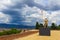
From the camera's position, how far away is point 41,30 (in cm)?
2923

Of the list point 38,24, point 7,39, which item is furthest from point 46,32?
point 38,24

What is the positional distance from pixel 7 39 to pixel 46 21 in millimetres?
9919

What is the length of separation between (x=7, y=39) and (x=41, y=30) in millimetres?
9457

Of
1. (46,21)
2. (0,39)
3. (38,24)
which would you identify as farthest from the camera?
(38,24)

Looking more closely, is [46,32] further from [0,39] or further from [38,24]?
[38,24]

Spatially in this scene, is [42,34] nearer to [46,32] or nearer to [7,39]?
[46,32]

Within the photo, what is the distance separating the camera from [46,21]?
2916cm

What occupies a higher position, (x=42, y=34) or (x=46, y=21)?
(x=46, y=21)

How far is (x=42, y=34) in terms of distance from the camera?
29.5m

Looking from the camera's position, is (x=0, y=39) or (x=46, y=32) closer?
(x=0, y=39)

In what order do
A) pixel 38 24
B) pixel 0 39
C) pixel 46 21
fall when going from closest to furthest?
pixel 0 39 < pixel 46 21 < pixel 38 24

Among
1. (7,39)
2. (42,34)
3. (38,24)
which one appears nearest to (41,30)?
(42,34)

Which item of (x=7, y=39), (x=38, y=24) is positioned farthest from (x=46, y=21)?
(x=38, y=24)

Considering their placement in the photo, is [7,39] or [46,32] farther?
[46,32]
